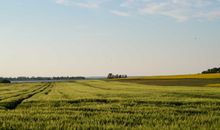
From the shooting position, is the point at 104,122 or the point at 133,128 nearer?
the point at 133,128

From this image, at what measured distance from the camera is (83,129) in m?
16.0

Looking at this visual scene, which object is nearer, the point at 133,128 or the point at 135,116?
the point at 133,128

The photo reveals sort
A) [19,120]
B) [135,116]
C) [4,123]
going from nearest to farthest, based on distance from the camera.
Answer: [4,123] → [19,120] → [135,116]

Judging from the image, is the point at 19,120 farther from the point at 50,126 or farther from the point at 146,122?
the point at 146,122

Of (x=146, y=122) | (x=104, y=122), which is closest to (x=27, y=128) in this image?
(x=104, y=122)

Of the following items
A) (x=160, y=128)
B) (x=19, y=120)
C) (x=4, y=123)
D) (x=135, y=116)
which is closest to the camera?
(x=160, y=128)

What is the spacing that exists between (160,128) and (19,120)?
665 centimetres

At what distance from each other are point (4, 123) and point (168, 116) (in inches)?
294

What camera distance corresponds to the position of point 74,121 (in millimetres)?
18484

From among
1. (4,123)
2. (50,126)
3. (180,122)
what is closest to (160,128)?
(180,122)

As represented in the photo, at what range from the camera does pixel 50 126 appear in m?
16.7

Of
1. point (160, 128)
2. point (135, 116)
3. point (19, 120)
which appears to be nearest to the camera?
point (160, 128)

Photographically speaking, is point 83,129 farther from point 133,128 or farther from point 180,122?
point 180,122

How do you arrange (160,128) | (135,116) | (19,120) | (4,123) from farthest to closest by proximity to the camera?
1. (135,116)
2. (19,120)
3. (4,123)
4. (160,128)
